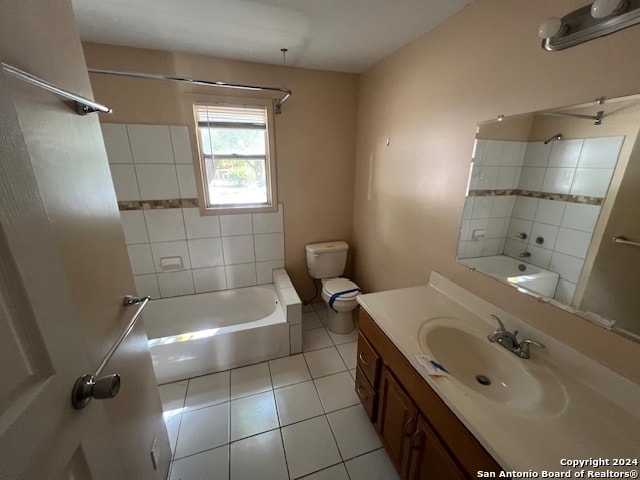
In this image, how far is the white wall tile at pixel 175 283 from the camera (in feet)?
7.55

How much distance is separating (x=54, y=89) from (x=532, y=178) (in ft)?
5.40

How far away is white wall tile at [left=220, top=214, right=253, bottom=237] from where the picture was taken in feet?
7.62

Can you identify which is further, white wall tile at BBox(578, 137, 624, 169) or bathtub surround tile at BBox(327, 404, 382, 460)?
bathtub surround tile at BBox(327, 404, 382, 460)

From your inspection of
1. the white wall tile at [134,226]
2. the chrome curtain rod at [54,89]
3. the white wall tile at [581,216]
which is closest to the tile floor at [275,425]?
the white wall tile at [134,226]

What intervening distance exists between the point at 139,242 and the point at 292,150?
1543mm

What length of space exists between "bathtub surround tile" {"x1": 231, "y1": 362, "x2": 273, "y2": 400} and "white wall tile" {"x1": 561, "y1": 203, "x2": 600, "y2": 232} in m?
1.92

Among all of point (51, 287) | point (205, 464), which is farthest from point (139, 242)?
point (51, 287)

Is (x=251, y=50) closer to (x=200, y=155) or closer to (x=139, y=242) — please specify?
(x=200, y=155)

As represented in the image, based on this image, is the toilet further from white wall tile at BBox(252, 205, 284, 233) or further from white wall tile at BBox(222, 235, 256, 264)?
white wall tile at BBox(222, 235, 256, 264)

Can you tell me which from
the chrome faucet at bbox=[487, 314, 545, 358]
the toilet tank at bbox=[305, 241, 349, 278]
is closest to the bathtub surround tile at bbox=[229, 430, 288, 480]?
the chrome faucet at bbox=[487, 314, 545, 358]

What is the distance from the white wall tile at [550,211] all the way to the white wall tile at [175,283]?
2.53m

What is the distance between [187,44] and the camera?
174 centimetres

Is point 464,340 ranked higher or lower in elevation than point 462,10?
lower

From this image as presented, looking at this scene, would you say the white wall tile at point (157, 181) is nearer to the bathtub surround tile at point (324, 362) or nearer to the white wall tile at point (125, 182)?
the white wall tile at point (125, 182)
